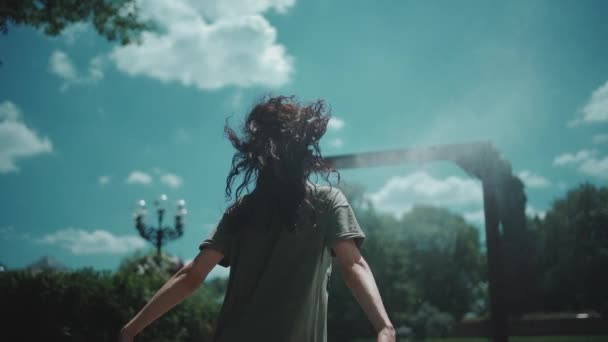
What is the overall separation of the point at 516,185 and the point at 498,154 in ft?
7.77

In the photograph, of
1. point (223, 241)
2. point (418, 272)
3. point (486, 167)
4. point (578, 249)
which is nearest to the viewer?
point (223, 241)

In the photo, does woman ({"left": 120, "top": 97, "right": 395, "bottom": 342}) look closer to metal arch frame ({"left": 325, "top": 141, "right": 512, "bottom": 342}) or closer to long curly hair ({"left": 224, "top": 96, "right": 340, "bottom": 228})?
long curly hair ({"left": 224, "top": 96, "right": 340, "bottom": 228})

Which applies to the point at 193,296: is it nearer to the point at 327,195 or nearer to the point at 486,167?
the point at 486,167

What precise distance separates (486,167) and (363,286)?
22.1ft

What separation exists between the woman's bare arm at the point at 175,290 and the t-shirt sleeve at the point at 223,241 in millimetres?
14

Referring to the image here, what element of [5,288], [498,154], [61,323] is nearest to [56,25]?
[5,288]

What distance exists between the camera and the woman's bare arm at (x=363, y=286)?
44.0 inches

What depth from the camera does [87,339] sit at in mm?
6430

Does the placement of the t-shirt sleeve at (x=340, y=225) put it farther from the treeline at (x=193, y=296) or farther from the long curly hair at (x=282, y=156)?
the treeline at (x=193, y=296)

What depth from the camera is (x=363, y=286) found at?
1.21 meters

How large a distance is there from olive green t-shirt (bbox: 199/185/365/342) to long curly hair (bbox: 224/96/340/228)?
5 cm

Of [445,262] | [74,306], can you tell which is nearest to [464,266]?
[445,262]

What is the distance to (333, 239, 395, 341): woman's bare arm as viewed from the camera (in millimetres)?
1118

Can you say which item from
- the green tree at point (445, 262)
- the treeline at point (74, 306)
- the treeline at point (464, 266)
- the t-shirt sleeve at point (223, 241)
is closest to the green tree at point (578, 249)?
the treeline at point (464, 266)
